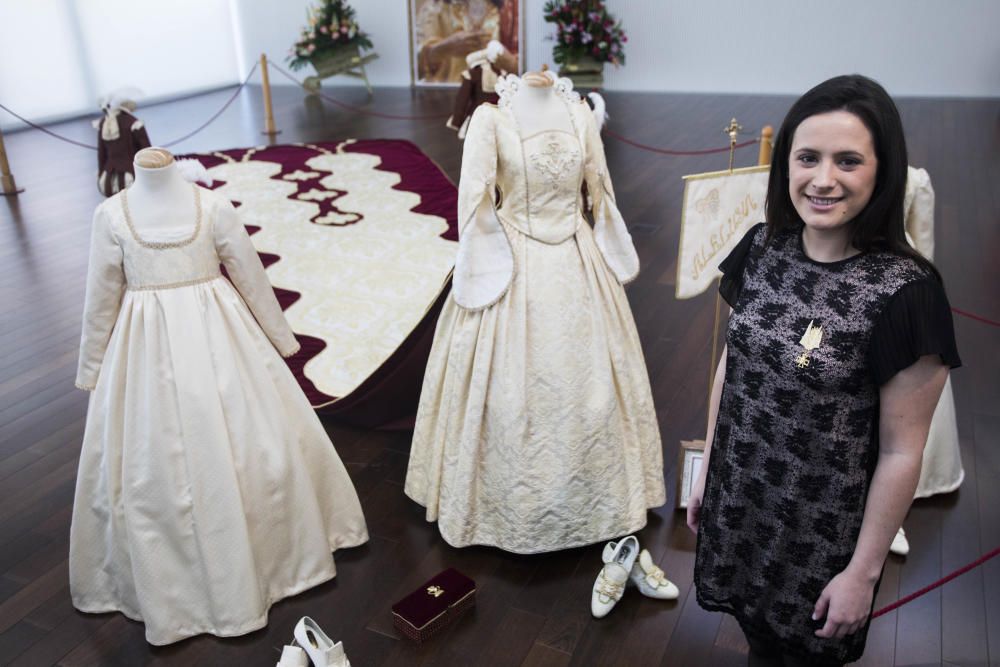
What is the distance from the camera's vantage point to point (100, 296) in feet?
7.99

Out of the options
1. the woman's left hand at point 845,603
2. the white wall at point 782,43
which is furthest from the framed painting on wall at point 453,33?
the woman's left hand at point 845,603

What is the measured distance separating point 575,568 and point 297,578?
92cm

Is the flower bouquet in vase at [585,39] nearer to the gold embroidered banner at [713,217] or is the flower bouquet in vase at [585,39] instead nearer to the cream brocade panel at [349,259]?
the cream brocade panel at [349,259]

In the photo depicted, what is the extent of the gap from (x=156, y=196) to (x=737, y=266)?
162 centimetres

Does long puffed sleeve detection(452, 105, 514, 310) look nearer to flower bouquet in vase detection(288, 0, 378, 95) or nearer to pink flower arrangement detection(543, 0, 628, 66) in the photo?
pink flower arrangement detection(543, 0, 628, 66)

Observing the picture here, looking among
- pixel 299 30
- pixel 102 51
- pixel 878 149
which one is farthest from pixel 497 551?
pixel 299 30

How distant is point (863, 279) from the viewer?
1.48 metres

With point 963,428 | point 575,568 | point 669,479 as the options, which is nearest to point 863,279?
point 575,568

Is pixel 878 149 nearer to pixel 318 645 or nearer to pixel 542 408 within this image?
pixel 542 408

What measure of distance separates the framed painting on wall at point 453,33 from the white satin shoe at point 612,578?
10448mm

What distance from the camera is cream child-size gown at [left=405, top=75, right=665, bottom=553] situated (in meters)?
2.72

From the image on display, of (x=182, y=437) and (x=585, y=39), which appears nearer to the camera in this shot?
(x=182, y=437)

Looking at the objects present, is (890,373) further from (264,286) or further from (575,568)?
(264,286)

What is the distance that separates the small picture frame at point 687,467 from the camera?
3.08 metres
